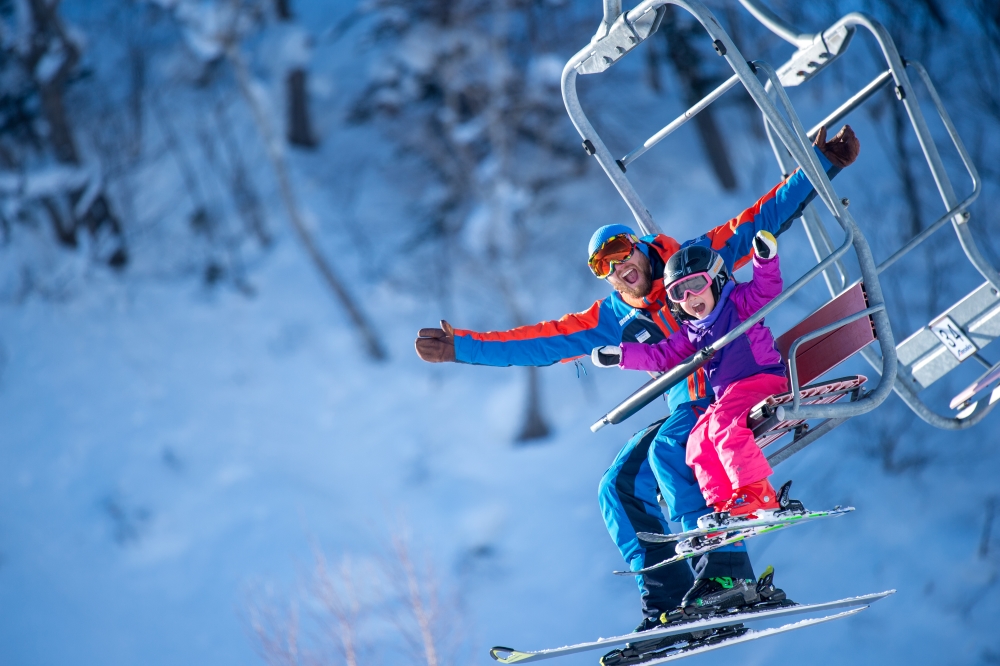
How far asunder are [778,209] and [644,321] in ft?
2.28

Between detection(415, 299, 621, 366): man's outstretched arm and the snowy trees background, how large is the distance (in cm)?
680

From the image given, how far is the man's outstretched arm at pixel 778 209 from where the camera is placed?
3746 millimetres

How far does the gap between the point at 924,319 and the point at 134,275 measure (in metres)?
12.3

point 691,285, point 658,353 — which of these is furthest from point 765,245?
point 658,353

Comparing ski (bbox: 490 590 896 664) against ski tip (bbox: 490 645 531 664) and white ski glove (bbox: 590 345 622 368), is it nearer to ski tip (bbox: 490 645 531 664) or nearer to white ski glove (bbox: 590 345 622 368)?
ski tip (bbox: 490 645 531 664)

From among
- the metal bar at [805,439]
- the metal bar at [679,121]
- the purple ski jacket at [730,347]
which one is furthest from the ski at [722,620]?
the metal bar at [679,121]

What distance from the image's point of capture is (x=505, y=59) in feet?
45.8

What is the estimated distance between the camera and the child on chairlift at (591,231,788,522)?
3.35m

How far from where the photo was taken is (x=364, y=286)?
15.4 meters

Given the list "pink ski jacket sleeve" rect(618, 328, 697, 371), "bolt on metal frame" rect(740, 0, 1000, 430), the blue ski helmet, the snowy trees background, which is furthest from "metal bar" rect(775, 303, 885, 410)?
the snowy trees background

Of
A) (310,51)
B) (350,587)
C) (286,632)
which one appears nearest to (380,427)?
(350,587)

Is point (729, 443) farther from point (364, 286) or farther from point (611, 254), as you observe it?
point (364, 286)

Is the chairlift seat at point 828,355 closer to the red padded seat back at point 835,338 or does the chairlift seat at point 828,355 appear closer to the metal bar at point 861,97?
the red padded seat back at point 835,338

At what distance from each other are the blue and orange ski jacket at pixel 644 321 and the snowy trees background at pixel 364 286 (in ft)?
22.4
